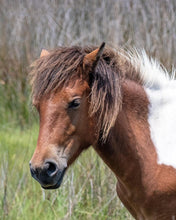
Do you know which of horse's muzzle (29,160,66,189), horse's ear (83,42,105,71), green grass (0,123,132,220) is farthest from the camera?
green grass (0,123,132,220)

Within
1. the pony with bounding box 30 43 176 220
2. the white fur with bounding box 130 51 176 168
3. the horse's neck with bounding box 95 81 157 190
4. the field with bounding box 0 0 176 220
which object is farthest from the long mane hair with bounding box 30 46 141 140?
the field with bounding box 0 0 176 220

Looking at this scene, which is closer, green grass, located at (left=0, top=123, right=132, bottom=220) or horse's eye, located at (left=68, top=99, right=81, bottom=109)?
horse's eye, located at (left=68, top=99, right=81, bottom=109)

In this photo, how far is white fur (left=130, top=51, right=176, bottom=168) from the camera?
2.92 metres

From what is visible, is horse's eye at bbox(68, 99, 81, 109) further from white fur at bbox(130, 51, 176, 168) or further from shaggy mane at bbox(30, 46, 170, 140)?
white fur at bbox(130, 51, 176, 168)

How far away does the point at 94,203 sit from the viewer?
404 cm

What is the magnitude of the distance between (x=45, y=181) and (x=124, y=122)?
2.15ft

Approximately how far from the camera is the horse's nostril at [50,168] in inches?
104

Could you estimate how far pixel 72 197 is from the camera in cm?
395

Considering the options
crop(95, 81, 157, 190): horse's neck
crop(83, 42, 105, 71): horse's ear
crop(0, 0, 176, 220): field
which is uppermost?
crop(83, 42, 105, 71): horse's ear

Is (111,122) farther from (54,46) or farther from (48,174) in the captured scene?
(54,46)

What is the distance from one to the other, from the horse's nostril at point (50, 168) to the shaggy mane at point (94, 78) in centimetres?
37

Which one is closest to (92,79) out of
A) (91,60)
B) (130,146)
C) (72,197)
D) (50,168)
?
(91,60)

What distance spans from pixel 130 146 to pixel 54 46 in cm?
400

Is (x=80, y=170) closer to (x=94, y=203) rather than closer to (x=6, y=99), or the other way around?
(x=94, y=203)
